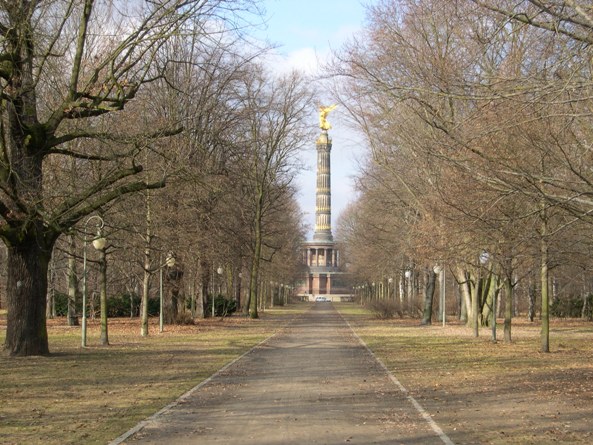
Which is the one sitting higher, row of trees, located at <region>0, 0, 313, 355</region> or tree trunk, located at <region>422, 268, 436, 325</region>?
row of trees, located at <region>0, 0, 313, 355</region>

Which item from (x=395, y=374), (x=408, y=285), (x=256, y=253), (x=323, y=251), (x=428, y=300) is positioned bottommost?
(x=395, y=374)

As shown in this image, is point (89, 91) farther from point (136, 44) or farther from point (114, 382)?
point (114, 382)

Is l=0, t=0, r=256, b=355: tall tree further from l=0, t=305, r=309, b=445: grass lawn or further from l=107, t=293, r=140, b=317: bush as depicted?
l=107, t=293, r=140, b=317: bush

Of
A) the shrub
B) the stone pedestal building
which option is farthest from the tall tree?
the stone pedestal building

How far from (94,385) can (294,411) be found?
4596 millimetres

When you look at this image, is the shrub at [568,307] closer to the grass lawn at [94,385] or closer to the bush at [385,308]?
the bush at [385,308]

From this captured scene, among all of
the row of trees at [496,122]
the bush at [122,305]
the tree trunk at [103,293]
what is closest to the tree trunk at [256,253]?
the bush at [122,305]

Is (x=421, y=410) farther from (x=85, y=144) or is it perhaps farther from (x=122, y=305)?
(x=122, y=305)

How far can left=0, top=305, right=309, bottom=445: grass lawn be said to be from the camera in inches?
366

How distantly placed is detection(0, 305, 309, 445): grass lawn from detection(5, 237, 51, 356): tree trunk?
425mm

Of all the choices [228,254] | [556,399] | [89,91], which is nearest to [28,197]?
[89,91]

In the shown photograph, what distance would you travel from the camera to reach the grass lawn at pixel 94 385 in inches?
366

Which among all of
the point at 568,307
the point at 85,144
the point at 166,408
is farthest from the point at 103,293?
the point at 568,307

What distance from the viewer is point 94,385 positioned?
44.4ft
